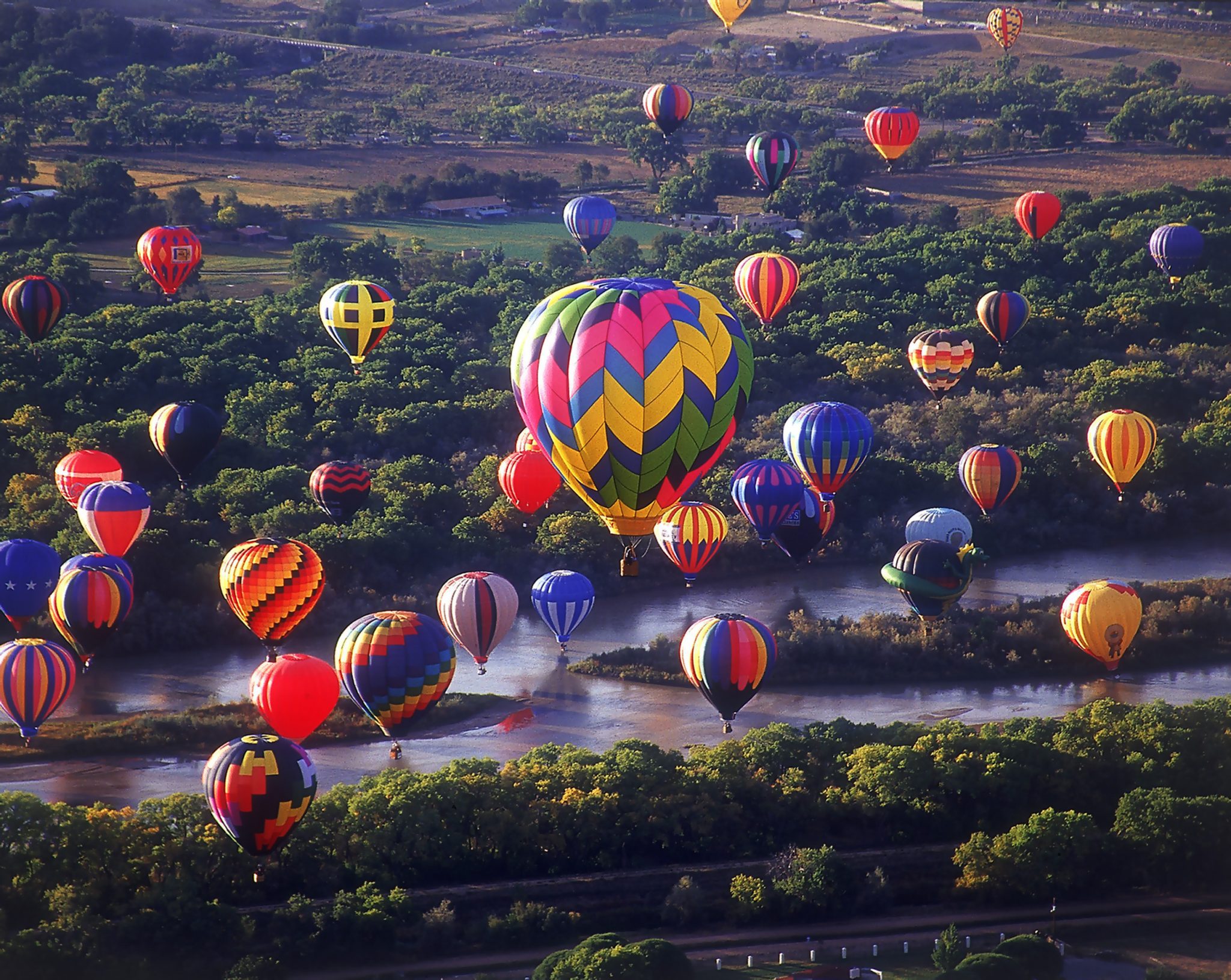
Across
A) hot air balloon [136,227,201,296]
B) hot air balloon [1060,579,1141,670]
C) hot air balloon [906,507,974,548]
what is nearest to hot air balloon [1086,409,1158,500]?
hot air balloon [906,507,974,548]

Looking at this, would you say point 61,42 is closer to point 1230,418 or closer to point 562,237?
point 562,237

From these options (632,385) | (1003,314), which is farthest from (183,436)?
(1003,314)

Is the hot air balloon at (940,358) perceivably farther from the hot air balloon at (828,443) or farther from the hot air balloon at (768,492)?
the hot air balloon at (768,492)

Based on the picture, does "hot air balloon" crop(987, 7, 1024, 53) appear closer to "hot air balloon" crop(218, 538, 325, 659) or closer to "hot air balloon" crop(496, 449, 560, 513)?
"hot air balloon" crop(496, 449, 560, 513)

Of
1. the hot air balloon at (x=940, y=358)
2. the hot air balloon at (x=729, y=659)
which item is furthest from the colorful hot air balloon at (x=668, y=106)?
the hot air balloon at (x=729, y=659)

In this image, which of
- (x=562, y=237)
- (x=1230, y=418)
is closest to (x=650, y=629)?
(x=1230, y=418)

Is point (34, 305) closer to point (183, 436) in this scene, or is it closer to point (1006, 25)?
point (183, 436)
